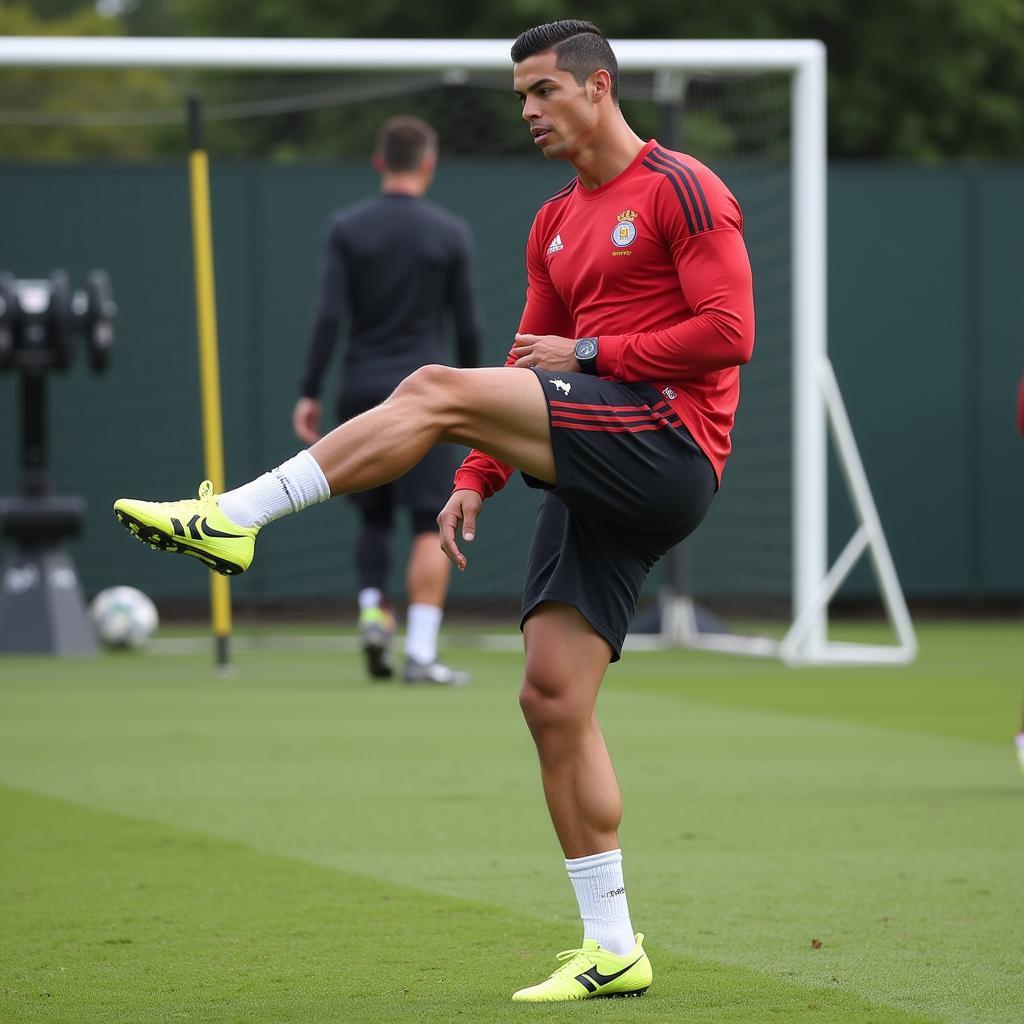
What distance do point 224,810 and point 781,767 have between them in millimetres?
2233

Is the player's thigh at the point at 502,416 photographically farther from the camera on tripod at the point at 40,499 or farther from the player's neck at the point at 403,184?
the camera on tripod at the point at 40,499

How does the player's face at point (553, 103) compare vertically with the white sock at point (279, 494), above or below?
above

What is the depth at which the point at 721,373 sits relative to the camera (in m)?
4.16

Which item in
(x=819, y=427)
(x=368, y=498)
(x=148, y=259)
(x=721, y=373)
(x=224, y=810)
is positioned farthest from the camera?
(x=148, y=259)

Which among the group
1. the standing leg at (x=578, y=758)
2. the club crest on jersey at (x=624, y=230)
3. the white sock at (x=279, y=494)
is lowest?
the standing leg at (x=578, y=758)

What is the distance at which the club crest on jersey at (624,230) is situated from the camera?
13.3 feet

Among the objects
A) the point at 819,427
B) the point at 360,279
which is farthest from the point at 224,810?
the point at 819,427

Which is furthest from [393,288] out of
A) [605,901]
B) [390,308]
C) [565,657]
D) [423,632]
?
[605,901]

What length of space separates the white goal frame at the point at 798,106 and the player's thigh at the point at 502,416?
7474 millimetres

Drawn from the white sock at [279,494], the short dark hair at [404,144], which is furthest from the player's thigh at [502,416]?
the short dark hair at [404,144]

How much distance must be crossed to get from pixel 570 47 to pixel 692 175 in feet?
1.23

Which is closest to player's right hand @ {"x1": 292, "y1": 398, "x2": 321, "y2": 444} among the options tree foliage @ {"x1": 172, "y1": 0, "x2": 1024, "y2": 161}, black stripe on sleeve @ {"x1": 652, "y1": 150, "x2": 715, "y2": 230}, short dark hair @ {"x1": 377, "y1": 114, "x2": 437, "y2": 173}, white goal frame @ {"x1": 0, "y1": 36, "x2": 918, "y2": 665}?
short dark hair @ {"x1": 377, "y1": 114, "x2": 437, "y2": 173}

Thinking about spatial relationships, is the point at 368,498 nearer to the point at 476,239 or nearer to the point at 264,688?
the point at 264,688

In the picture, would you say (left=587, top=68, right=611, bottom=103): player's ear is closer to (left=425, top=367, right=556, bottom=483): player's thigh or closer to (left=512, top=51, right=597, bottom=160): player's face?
(left=512, top=51, right=597, bottom=160): player's face
